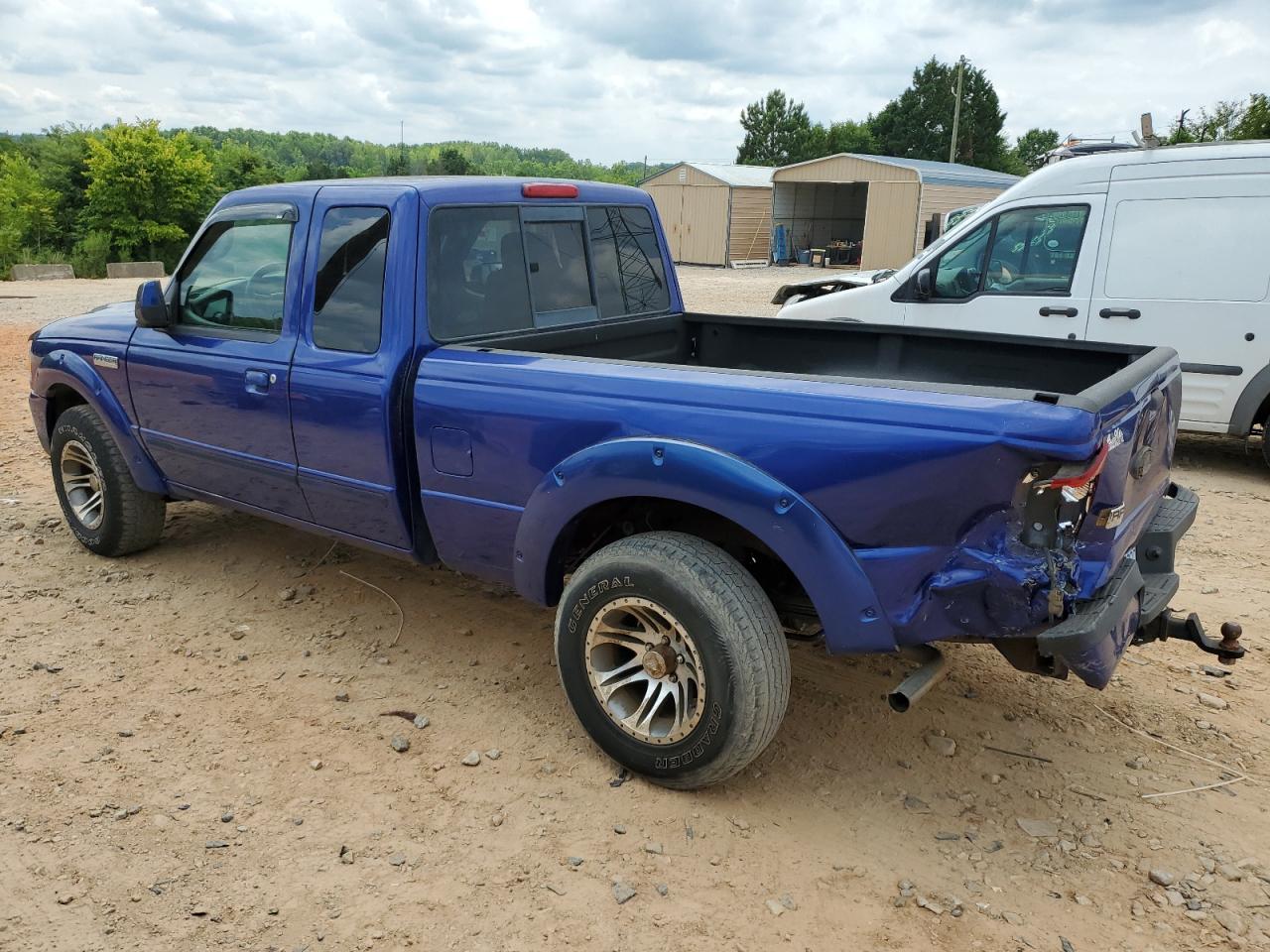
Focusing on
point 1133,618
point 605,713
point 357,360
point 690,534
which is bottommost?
point 605,713

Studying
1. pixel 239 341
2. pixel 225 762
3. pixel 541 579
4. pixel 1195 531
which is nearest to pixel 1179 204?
pixel 1195 531

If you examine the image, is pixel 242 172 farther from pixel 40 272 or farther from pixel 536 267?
pixel 536 267

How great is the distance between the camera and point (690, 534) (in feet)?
10.7

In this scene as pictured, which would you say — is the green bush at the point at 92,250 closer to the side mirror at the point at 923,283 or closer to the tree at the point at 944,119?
the side mirror at the point at 923,283

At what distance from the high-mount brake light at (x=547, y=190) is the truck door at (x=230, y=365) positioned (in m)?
0.94

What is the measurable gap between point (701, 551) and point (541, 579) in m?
0.66

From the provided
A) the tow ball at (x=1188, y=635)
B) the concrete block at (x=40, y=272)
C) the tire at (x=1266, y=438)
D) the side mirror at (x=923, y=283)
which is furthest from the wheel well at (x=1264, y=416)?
the concrete block at (x=40, y=272)

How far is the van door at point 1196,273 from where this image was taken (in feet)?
21.8

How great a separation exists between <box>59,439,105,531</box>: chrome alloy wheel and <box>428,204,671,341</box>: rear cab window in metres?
2.53

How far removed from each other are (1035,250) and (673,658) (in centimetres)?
567

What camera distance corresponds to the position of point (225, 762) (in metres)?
3.45

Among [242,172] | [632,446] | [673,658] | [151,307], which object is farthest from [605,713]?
A: [242,172]

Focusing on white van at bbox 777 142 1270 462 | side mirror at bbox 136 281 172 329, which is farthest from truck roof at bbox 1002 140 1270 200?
side mirror at bbox 136 281 172 329

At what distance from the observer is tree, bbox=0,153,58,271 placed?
43125mm
